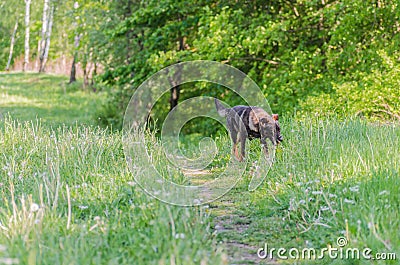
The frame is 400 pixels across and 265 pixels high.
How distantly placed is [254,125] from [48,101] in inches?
814

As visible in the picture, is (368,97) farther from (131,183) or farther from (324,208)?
(131,183)

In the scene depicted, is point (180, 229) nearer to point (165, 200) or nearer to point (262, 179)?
point (165, 200)

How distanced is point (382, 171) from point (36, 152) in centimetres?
417

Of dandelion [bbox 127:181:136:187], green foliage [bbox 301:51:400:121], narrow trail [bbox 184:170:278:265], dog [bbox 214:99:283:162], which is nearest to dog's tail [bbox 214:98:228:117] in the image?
dog [bbox 214:99:283:162]

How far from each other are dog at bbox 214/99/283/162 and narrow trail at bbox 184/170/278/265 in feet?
3.08

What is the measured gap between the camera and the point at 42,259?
11.6 feet

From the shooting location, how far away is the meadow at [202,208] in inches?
150

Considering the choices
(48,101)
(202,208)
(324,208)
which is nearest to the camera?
(324,208)

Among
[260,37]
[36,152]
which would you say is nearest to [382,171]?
[36,152]

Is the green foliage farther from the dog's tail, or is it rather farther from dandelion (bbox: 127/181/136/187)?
dandelion (bbox: 127/181/136/187)

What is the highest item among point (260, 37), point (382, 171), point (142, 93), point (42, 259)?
point (260, 37)

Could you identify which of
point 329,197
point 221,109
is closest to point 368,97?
point 221,109

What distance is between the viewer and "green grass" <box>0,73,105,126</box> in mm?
20656

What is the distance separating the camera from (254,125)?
6.73 metres
